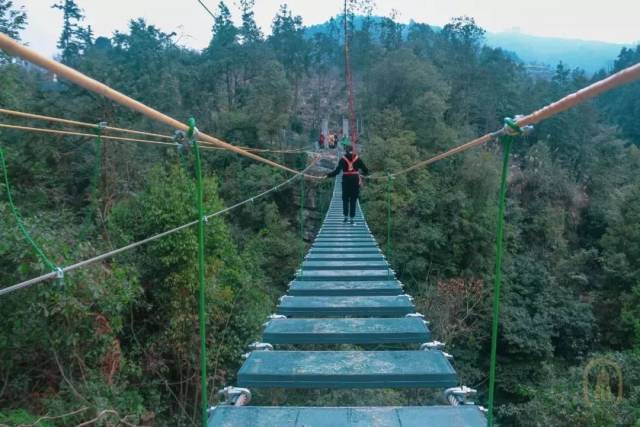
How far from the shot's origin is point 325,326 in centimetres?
203

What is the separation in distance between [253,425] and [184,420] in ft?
16.8

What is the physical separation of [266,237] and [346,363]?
9.77 m

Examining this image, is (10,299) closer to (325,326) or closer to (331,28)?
(325,326)

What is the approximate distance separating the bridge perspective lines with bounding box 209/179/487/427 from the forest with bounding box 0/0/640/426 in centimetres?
103

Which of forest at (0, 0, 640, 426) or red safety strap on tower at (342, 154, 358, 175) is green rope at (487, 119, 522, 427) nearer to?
forest at (0, 0, 640, 426)

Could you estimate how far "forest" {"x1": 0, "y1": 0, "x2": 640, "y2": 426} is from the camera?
13.6 feet

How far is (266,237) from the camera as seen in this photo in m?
11.3

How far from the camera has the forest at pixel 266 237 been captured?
4.15 m

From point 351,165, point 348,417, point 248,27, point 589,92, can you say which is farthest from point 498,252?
point 248,27

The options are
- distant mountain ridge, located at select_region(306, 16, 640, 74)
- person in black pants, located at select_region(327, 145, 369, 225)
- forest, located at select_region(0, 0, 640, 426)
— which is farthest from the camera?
distant mountain ridge, located at select_region(306, 16, 640, 74)

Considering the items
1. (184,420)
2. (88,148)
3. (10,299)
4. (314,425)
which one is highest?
(88,148)

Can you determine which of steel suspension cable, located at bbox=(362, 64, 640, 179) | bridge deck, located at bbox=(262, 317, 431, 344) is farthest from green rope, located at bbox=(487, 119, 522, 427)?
bridge deck, located at bbox=(262, 317, 431, 344)

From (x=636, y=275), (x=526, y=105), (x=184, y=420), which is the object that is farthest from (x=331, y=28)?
(x=184, y=420)

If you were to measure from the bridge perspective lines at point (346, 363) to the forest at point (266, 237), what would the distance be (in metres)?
1.03
